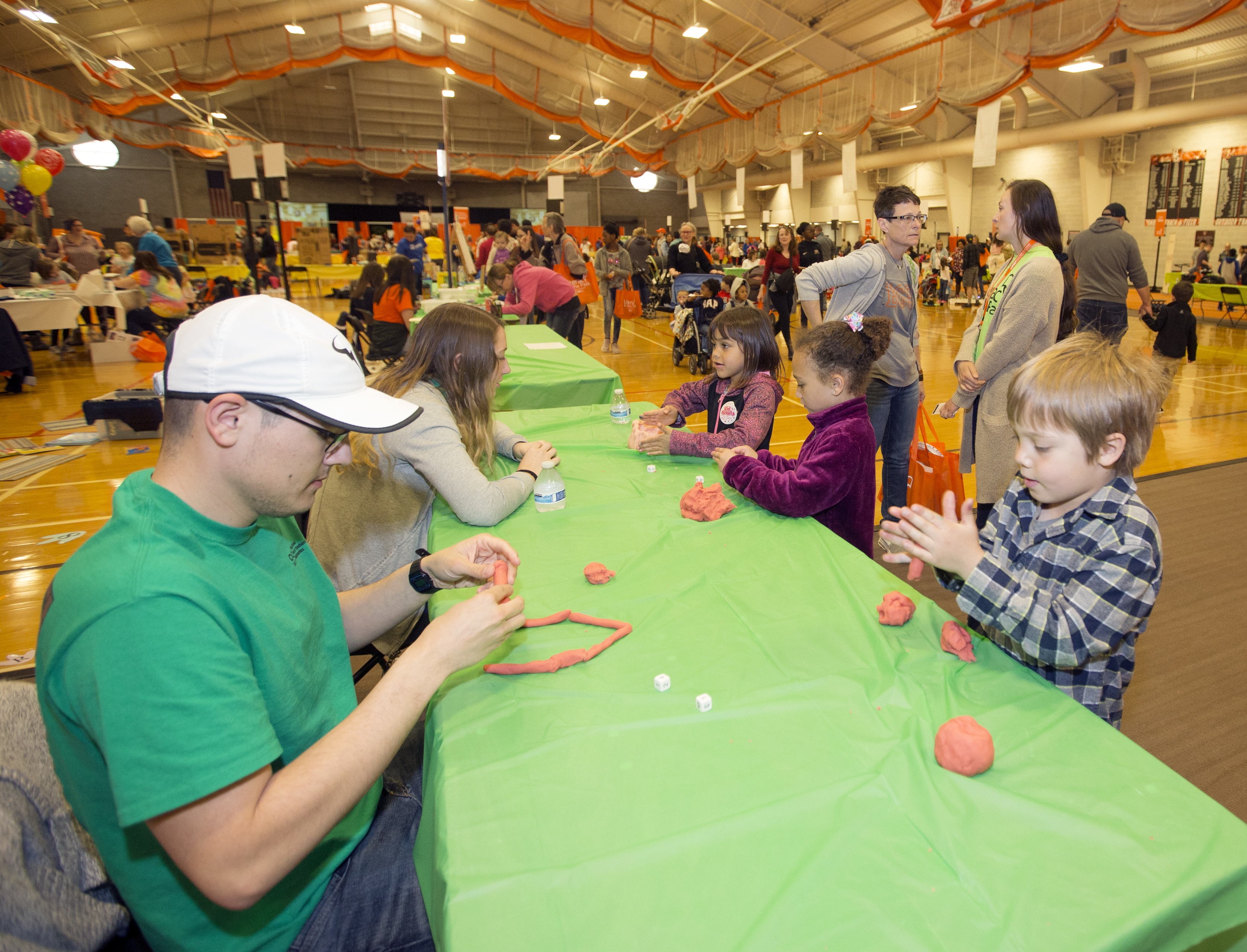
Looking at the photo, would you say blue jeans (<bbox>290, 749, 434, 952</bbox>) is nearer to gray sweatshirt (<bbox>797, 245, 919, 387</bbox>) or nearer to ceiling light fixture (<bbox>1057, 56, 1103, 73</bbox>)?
gray sweatshirt (<bbox>797, 245, 919, 387</bbox>)

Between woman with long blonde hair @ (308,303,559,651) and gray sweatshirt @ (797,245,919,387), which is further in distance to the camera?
gray sweatshirt @ (797,245,919,387)

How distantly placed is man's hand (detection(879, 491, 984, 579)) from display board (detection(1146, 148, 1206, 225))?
58.7 feet

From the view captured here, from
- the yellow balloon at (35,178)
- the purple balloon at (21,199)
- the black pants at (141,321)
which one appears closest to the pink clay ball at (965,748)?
the black pants at (141,321)

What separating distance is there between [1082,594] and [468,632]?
41.0 inches

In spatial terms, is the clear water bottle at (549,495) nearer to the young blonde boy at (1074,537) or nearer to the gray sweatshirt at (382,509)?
the gray sweatshirt at (382,509)

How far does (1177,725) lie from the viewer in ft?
7.43

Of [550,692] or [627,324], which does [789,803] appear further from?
[627,324]

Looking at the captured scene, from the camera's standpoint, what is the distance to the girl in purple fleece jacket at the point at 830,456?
1916mm

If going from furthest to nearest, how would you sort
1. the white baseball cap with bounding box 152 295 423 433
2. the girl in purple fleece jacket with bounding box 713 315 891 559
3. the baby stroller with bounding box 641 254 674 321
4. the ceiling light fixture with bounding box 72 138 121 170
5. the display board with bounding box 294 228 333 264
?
the display board with bounding box 294 228 333 264, the ceiling light fixture with bounding box 72 138 121 170, the baby stroller with bounding box 641 254 674 321, the girl in purple fleece jacket with bounding box 713 315 891 559, the white baseball cap with bounding box 152 295 423 433

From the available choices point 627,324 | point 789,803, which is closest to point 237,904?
point 789,803

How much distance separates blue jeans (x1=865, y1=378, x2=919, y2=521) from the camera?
3391 millimetres

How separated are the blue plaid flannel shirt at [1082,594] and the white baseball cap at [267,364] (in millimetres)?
1076

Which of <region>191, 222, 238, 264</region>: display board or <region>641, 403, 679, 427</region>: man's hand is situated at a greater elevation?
<region>191, 222, 238, 264</region>: display board

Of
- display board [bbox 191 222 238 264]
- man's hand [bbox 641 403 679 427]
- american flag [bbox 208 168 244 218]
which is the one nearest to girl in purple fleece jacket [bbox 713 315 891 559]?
man's hand [bbox 641 403 679 427]
